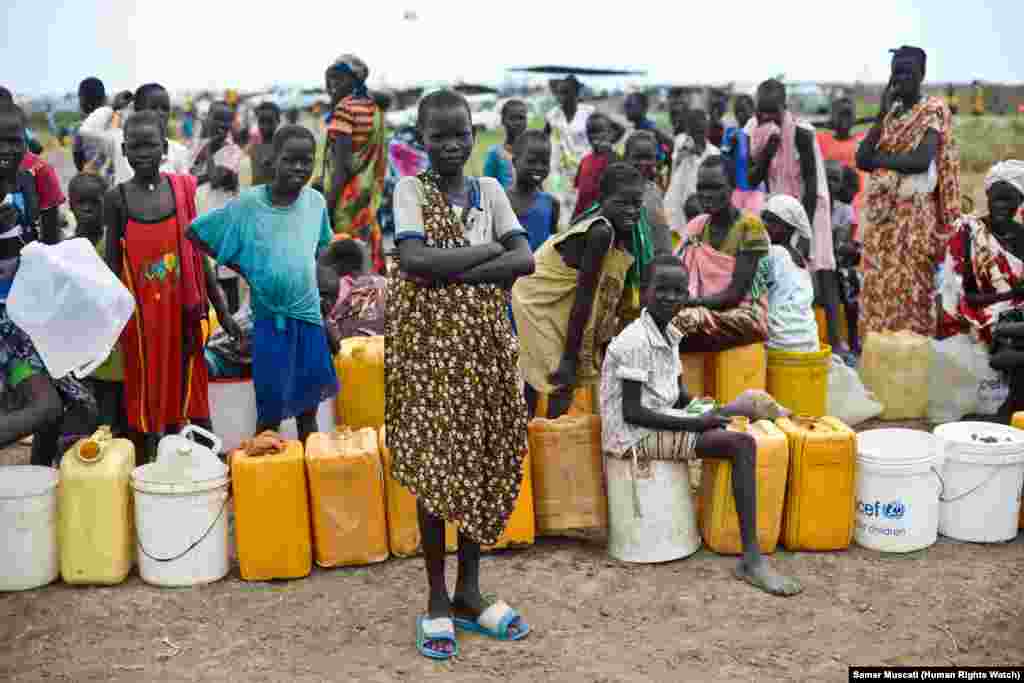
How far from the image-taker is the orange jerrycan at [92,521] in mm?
4391

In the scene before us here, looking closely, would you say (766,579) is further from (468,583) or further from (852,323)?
(852,323)

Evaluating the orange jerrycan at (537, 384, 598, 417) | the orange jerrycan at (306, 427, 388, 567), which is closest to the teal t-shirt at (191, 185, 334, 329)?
the orange jerrycan at (306, 427, 388, 567)

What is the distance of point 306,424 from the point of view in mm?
5109

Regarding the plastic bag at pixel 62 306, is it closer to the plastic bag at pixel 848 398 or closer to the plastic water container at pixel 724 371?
the plastic water container at pixel 724 371

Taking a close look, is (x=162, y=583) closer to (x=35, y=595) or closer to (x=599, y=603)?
(x=35, y=595)

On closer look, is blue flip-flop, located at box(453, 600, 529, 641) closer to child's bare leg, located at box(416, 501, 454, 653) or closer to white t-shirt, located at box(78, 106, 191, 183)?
child's bare leg, located at box(416, 501, 454, 653)

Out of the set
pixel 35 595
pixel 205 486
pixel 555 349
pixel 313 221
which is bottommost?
pixel 35 595

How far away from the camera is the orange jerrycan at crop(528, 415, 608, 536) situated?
15.5ft

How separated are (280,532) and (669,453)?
161 cm

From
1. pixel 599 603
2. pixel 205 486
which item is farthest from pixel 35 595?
pixel 599 603

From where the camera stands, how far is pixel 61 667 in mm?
3754

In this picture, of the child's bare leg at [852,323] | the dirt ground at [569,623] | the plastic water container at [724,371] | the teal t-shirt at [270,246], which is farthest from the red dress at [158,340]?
the child's bare leg at [852,323]

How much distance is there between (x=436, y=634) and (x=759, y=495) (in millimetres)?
1571

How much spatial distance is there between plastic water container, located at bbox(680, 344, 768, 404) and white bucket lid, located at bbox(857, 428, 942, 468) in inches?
39.2
